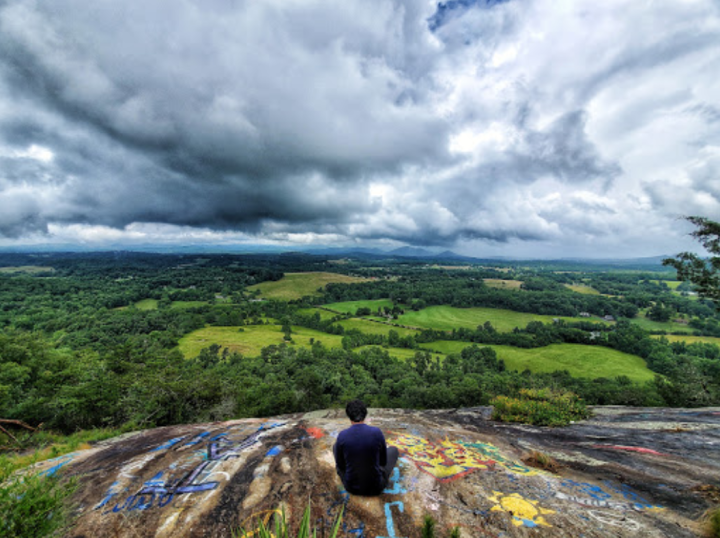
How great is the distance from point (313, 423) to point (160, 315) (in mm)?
122291

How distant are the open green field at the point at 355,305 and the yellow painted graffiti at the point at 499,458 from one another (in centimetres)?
12290

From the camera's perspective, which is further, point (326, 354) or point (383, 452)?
point (326, 354)

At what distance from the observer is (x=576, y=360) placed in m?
77.4

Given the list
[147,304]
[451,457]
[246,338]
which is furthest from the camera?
[147,304]

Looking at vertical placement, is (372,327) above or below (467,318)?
below

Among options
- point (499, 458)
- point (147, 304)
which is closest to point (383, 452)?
point (499, 458)

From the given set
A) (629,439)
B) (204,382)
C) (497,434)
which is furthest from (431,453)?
(204,382)

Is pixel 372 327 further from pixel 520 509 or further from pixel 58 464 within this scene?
pixel 520 509

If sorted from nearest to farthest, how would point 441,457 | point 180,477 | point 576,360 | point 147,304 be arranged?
point 180,477 → point 441,457 → point 576,360 → point 147,304

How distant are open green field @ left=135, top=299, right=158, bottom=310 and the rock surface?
141m

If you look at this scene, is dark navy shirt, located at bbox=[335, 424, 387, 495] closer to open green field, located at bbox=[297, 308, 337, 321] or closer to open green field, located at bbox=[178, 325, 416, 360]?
open green field, located at bbox=[178, 325, 416, 360]

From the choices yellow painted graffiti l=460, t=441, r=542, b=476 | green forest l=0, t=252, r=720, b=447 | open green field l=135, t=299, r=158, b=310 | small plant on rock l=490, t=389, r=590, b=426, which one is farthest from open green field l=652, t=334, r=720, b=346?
open green field l=135, t=299, r=158, b=310

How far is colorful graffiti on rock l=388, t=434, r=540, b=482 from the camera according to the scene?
8.07 meters

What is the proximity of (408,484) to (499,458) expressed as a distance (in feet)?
14.8
